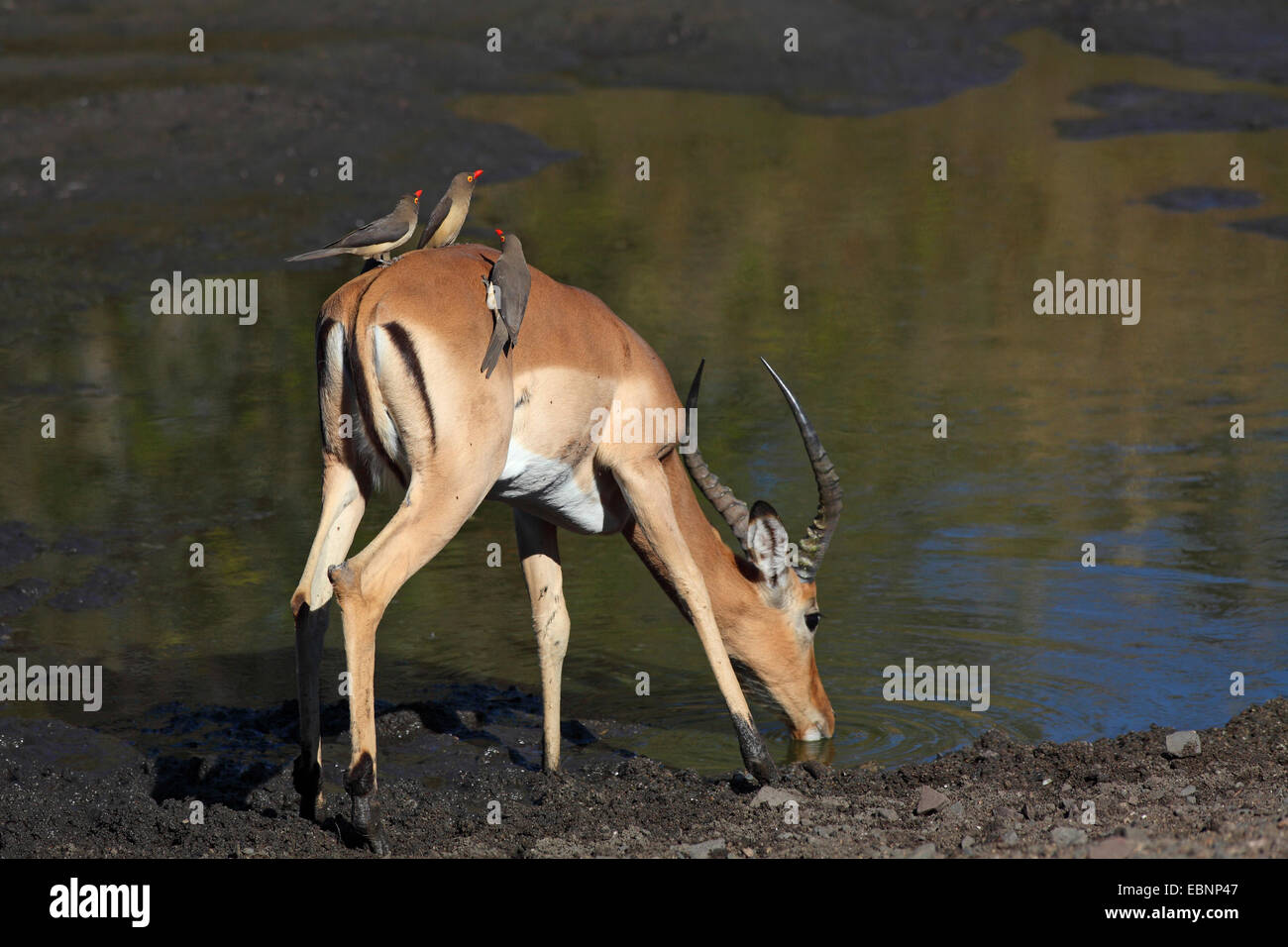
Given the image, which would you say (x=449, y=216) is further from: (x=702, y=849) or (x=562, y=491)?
(x=702, y=849)

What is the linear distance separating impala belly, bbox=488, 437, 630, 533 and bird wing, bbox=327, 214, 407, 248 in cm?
105

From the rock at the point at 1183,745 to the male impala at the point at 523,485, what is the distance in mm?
1362

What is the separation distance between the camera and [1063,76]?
22.7 metres

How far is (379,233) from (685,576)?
5.66 ft

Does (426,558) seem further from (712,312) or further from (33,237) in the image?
(33,237)

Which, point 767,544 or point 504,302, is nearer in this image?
point 504,302

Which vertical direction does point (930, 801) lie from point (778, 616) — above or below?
below

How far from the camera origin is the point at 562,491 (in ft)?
20.3

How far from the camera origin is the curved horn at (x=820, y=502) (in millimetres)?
6289

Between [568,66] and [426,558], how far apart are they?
1748 cm
